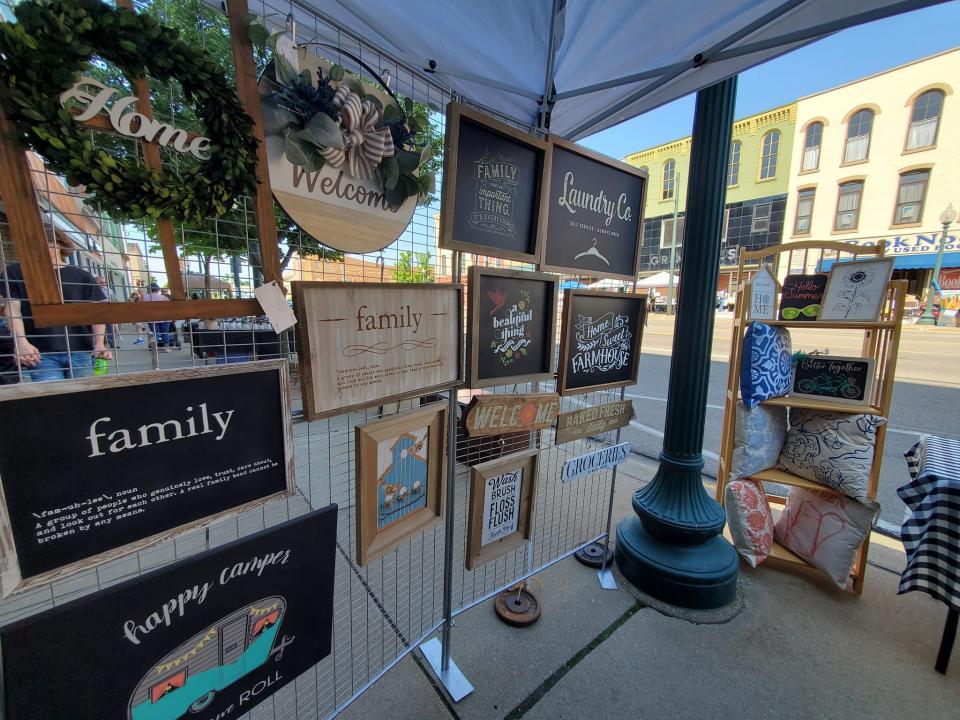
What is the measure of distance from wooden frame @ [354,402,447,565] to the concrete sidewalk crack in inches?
29.9

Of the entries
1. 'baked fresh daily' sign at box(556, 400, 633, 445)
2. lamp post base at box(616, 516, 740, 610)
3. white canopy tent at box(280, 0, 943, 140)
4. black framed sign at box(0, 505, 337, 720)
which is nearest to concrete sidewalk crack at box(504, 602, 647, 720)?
lamp post base at box(616, 516, 740, 610)

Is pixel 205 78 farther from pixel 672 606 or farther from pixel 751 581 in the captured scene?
pixel 751 581

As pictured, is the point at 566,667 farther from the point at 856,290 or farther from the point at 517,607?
the point at 856,290

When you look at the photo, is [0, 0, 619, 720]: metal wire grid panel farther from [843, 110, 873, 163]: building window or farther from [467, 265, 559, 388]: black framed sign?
[843, 110, 873, 163]: building window

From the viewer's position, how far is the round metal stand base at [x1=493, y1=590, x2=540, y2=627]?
182 centimetres

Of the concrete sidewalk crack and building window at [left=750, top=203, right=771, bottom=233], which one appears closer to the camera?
the concrete sidewalk crack

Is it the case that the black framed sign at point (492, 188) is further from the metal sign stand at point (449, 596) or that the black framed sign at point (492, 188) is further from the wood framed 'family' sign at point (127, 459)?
the wood framed 'family' sign at point (127, 459)

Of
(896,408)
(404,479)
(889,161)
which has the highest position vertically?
(889,161)

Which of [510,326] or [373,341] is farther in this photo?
[510,326]

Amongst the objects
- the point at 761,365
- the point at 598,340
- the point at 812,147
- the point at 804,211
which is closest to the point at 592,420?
the point at 598,340

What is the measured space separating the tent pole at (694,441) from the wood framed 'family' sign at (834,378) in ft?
2.08

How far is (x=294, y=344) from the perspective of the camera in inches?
40.8

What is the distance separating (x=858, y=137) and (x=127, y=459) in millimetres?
22969

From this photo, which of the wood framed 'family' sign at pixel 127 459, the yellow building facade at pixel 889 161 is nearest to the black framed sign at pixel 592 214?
the wood framed 'family' sign at pixel 127 459
